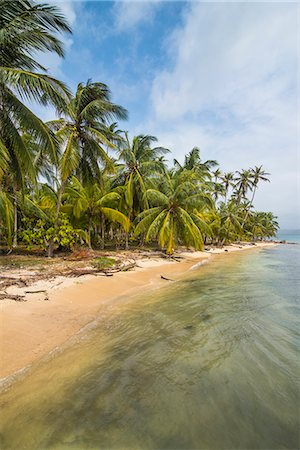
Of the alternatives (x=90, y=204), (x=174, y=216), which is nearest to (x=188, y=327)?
(x=174, y=216)

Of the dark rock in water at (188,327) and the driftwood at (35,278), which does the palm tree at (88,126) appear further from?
the dark rock in water at (188,327)

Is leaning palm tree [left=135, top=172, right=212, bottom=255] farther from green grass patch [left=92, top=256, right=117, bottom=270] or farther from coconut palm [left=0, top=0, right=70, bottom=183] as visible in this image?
coconut palm [left=0, top=0, right=70, bottom=183]

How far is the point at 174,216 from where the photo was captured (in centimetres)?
1639

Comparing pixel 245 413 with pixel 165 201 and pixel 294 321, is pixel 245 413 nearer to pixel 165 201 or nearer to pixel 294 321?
pixel 294 321

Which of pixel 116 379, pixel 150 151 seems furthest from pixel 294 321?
pixel 150 151

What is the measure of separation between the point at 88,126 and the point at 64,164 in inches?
135

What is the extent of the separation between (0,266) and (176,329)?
8124 millimetres

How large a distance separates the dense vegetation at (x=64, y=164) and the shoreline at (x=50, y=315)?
3651 mm

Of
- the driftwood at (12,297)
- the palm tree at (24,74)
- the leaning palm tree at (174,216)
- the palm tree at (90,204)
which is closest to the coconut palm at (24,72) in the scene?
the palm tree at (24,74)

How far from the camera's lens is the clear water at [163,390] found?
Answer: 2434mm

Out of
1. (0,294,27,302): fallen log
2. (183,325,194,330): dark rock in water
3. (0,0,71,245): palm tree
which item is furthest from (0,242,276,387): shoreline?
(0,0,71,245): palm tree

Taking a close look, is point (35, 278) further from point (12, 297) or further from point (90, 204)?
point (90, 204)

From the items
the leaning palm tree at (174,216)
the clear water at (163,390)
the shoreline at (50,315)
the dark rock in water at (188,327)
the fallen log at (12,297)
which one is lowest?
the clear water at (163,390)

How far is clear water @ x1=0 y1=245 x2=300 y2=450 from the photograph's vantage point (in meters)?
2.43
